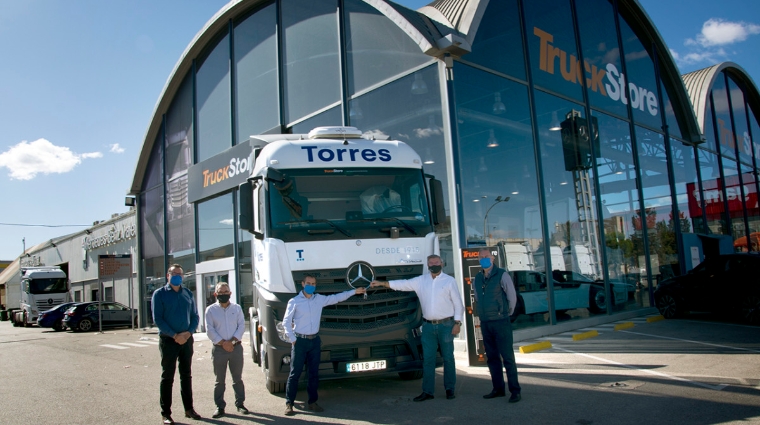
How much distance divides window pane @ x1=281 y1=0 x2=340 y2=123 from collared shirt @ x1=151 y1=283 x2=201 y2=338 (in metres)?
8.95

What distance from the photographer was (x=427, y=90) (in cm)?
1219

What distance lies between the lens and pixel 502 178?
12758 mm

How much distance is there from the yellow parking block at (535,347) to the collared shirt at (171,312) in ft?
20.7

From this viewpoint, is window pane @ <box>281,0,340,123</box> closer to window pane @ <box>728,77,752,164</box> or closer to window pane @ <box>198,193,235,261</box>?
window pane @ <box>198,193,235,261</box>

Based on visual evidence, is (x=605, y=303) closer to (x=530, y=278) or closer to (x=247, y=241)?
(x=530, y=278)

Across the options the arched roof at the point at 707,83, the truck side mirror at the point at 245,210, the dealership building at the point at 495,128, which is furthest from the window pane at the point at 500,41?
the arched roof at the point at 707,83

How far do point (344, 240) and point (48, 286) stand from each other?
3188cm

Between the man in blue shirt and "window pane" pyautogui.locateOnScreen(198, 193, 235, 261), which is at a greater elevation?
"window pane" pyautogui.locateOnScreen(198, 193, 235, 261)

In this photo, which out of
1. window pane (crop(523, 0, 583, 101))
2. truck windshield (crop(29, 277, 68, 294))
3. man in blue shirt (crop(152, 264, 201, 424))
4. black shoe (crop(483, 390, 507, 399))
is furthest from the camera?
truck windshield (crop(29, 277, 68, 294))

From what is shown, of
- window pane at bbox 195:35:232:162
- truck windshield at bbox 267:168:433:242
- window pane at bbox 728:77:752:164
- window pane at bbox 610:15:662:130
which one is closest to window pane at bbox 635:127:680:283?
window pane at bbox 610:15:662:130

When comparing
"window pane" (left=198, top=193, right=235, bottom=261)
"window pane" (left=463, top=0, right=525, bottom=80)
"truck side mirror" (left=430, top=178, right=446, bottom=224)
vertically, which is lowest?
"truck side mirror" (left=430, top=178, right=446, bottom=224)

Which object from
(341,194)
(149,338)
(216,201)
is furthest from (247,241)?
(341,194)

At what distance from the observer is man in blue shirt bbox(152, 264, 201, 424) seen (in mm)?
6407

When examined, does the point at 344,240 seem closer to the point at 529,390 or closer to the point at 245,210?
the point at 245,210
